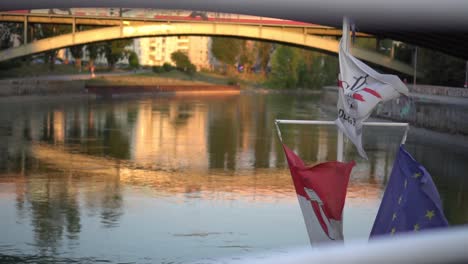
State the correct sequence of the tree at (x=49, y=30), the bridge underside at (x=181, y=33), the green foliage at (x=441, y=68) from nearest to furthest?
the green foliage at (x=441, y=68) → the bridge underside at (x=181, y=33) → the tree at (x=49, y=30)

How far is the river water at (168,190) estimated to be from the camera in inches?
424

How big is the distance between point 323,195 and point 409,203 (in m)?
0.96

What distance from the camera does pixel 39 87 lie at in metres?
56.5

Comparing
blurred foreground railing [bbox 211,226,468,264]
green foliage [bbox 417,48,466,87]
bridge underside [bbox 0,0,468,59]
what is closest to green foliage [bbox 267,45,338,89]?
green foliage [bbox 417,48,466,87]

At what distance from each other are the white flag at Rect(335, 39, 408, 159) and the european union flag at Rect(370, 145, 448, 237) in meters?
0.43

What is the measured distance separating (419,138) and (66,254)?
21.4 meters

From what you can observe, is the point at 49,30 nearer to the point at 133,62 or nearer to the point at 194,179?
the point at 133,62

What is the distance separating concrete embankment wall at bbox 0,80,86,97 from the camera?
51750mm

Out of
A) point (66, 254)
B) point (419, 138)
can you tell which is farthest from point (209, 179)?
point (419, 138)

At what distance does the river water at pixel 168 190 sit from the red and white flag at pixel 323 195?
2.09 metres

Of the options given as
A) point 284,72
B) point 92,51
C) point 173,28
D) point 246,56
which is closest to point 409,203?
point 173,28

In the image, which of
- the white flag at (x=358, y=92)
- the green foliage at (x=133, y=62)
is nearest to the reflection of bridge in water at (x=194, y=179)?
the white flag at (x=358, y=92)

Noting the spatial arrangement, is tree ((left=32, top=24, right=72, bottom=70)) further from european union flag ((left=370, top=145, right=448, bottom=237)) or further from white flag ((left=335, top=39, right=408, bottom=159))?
european union flag ((left=370, top=145, right=448, bottom=237))

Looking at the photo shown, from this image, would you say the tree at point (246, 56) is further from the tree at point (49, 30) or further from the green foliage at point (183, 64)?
the tree at point (49, 30)
